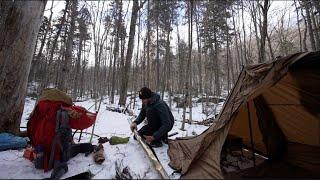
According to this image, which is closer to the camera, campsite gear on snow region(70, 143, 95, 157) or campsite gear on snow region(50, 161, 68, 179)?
campsite gear on snow region(50, 161, 68, 179)

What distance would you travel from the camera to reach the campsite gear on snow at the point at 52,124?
3879 millimetres

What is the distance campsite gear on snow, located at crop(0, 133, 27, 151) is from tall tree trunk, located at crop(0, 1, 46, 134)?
0.32m

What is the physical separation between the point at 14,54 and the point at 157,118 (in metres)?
3.18

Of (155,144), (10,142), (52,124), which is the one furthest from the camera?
(155,144)

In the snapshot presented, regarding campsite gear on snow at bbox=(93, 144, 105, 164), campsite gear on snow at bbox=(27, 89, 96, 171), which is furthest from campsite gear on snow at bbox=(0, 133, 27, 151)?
campsite gear on snow at bbox=(93, 144, 105, 164)

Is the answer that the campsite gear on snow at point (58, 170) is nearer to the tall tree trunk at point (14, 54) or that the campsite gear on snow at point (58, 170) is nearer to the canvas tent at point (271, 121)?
the canvas tent at point (271, 121)

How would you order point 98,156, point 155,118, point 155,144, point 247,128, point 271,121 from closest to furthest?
point 98,156
point 271,121
point 155,144
point 155,118
point 247,128

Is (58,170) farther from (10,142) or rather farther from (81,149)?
(10,142)

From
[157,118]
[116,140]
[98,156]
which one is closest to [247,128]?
[157,118]

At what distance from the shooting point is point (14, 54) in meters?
5.04

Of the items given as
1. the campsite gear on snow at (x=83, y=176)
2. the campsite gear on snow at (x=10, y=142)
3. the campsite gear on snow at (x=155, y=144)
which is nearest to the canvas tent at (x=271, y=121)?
the campsite gear on snow at (x=155, y=144)

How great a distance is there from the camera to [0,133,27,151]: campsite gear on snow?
4719 millimetres

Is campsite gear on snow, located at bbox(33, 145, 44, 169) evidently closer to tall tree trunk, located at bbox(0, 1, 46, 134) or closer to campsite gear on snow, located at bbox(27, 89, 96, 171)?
campsite gear on snow, located at bbox(27, 89, 96, 171)

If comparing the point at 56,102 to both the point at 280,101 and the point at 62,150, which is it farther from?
the point at 280,101
